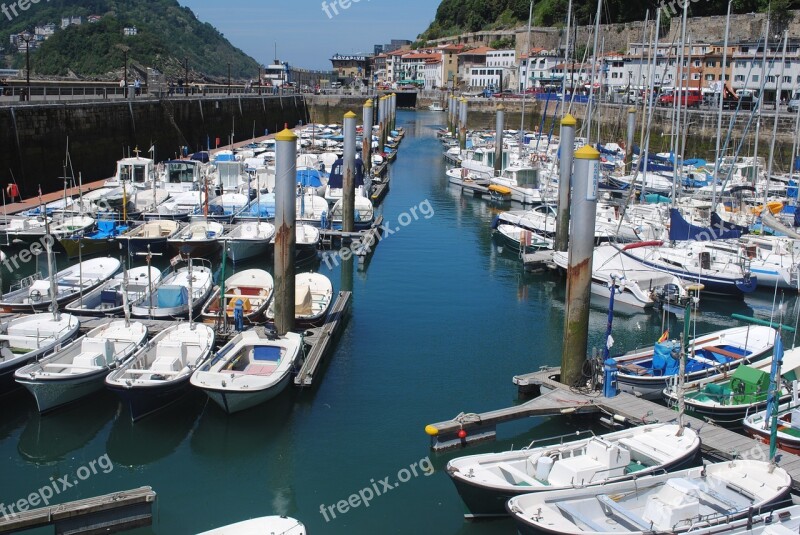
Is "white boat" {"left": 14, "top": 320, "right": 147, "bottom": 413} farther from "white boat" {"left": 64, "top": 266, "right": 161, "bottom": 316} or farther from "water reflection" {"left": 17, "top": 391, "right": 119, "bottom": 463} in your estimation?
"white boat" {"left": 64, "top": 266, "right": 161, "bottom": 316}

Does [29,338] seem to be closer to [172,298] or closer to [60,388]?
[60,388]

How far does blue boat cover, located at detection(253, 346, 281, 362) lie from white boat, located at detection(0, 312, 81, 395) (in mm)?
4309

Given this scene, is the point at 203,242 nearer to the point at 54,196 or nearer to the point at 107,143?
the point at 54,196

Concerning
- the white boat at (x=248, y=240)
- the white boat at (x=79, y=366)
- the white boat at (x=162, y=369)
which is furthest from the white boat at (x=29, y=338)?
the white boat at (x=248, y=240)

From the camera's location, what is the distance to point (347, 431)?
17.5 metres

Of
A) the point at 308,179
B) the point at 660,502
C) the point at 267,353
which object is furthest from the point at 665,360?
the point at 308,179

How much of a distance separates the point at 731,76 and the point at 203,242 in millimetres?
66783

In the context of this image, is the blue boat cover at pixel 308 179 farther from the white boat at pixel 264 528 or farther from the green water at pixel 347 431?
the white boat at pixel 264 528

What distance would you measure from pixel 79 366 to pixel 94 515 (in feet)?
18.1

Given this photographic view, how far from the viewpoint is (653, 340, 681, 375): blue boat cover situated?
60.6 feet

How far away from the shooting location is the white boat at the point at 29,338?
1773 cm

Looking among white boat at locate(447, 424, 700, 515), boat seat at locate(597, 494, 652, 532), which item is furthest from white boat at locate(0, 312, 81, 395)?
boat seat at locate(597, 494, 652, 532)

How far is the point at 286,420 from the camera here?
58.6 feet

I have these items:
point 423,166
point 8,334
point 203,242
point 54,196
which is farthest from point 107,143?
point 8,334
